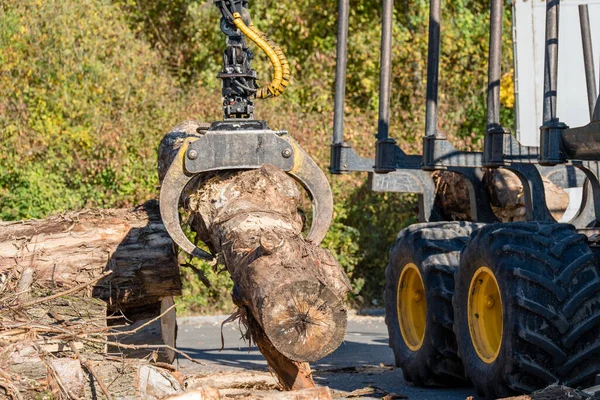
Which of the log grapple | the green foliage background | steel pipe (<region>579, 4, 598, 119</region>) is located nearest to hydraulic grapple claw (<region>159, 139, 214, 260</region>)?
the log grapple

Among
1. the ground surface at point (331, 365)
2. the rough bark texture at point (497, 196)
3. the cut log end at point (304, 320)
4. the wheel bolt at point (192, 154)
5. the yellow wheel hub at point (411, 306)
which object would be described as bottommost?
the ground surface at point (331, 365)

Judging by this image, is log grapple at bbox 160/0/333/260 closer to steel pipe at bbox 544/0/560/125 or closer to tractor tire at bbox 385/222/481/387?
steel pipe at bbox 544/0/560/125

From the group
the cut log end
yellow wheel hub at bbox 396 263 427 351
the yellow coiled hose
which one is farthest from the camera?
yellow wheel hub at bbox 396 263 427 351

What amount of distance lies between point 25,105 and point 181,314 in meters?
3.76

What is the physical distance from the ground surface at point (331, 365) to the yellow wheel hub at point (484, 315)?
689mm

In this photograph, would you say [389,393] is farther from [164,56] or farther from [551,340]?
[164,56]

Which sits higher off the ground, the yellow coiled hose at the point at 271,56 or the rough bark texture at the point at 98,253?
the yellow coiled hose at the point at 271,56

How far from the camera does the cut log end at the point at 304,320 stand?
5.60 m

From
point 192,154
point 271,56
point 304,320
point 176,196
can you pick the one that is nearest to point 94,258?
point 176,196

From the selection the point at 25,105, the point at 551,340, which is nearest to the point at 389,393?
the point at 551,340

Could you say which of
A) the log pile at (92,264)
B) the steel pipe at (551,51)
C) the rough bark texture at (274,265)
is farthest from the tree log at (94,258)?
the steel pipe at (551,51)

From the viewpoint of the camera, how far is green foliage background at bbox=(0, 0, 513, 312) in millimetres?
15914

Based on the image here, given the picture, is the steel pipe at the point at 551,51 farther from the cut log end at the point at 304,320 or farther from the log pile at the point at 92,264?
the log pile at the point at 92,264

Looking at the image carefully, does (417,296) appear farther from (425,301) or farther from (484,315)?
(484,315)
